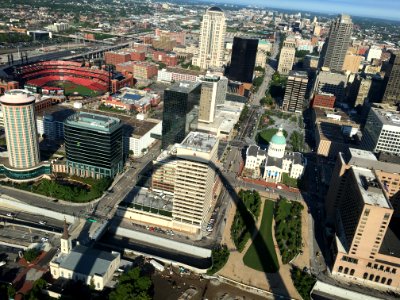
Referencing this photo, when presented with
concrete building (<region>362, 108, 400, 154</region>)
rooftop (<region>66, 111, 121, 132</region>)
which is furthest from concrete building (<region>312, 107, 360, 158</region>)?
rooftop (<region>66, 111, 121, 132</region>)

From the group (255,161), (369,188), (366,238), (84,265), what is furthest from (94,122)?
(366,238)

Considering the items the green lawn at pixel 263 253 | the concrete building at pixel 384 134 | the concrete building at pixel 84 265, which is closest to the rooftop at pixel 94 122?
the concrete building at pixel 84 265

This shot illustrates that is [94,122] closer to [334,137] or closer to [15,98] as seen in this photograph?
[15,98]

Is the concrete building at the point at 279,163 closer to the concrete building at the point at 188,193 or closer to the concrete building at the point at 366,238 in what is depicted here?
the concrete building at the point at 188,193

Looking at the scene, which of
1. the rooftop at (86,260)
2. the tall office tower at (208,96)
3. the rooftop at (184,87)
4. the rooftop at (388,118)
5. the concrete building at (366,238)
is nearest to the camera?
the rooftop at (86,260)

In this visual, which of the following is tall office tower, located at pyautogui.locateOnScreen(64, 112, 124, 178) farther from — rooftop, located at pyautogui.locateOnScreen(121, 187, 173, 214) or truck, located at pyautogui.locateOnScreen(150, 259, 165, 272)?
truck, located at pyautogui.locateOnScreen(150, 259, 165, 272)
